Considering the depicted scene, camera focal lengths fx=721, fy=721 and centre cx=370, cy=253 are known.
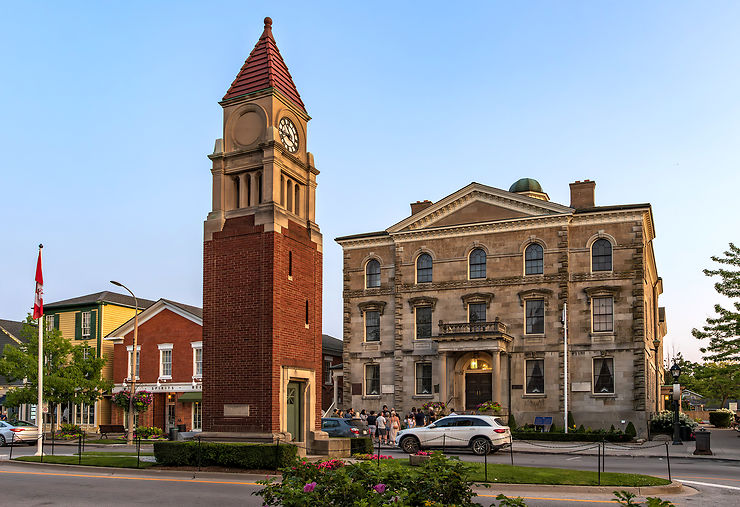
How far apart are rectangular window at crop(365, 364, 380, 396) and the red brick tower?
2332 centimetres

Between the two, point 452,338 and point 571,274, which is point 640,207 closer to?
point 571,274

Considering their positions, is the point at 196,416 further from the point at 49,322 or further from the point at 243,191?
the point at 243,191

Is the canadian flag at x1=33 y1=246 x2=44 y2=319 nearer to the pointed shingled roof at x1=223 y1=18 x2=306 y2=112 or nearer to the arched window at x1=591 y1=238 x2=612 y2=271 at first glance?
the pointed shingled roof at x1=223 y1=18 x2=306 y2=112

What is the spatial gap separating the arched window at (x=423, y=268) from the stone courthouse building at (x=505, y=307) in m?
0.07

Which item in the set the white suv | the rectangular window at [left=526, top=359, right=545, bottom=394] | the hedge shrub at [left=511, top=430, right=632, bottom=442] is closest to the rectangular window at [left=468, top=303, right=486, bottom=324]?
the rectangular window at [left=526, top=359, right=545, bottom=394]

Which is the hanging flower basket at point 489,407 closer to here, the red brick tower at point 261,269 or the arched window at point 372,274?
the arched window at point 372,274

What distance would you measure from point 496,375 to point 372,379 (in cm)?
970

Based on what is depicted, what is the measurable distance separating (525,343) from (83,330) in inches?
1195

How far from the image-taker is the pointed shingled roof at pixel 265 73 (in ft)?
77.0

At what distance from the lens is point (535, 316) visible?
43438 millimetres

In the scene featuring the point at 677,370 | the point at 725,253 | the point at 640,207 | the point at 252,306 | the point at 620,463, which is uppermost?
the point at 640,207

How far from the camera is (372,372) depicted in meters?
48.1

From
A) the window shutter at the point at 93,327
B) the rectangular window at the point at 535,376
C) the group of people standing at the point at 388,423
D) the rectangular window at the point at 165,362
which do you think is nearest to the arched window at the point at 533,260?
the rectangular window at the point at 535,376

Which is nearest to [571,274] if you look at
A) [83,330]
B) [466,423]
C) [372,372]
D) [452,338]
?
[452,338]
